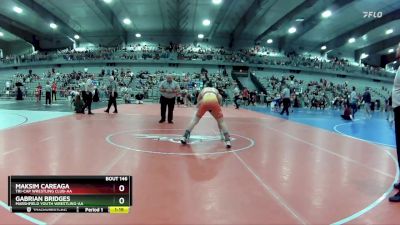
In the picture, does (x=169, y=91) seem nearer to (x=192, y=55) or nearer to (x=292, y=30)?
(x=192, y=55)

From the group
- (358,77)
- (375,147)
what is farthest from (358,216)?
(358,77)

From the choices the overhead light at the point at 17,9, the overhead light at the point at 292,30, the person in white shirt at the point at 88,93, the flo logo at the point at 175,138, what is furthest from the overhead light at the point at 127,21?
the flo logo at the point at 175,138

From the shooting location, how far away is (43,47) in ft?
156

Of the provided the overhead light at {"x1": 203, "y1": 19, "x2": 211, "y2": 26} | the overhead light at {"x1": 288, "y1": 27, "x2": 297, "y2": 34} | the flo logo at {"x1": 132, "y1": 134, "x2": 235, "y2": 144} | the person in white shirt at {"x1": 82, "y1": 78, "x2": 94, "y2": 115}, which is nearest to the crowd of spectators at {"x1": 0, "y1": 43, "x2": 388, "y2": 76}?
the overhead light at {"x1": 203, "y1": 19, "x2": 211, "y2": 26}

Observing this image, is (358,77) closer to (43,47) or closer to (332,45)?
(332,45)

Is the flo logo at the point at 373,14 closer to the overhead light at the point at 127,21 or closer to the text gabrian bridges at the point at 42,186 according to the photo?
the overhead light at the point at 127,21

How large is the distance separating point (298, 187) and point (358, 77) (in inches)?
1935

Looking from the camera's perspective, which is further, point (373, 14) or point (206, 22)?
point (206, 22)

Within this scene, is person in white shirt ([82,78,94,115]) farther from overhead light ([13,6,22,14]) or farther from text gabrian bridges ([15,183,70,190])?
overhead light ([13,6,22,14])

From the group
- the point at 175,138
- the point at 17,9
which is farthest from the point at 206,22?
the point at 175,138
